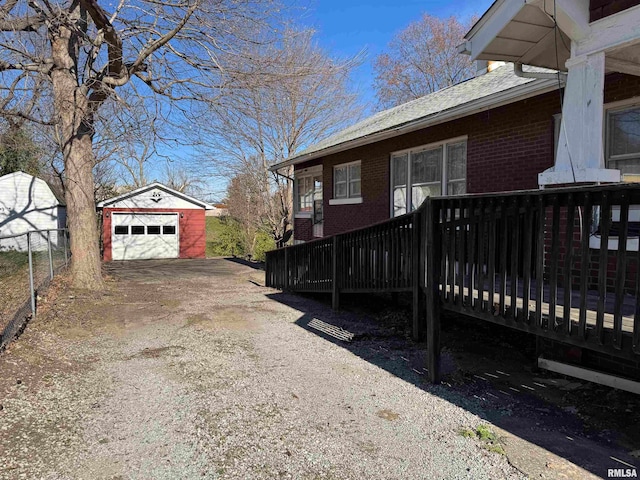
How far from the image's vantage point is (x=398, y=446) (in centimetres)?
323

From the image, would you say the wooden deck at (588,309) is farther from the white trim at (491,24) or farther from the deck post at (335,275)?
the deck post at (335,275)

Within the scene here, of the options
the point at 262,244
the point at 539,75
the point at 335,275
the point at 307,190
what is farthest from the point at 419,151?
the point at 262,244

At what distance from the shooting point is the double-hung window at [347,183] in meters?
12.0

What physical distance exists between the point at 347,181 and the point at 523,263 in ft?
28.3

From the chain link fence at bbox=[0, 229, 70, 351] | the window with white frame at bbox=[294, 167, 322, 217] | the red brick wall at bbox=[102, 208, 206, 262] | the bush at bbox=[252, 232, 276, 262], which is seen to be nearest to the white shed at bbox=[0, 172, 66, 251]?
the red brick wall at bbox=[102, 208, 206, 262]

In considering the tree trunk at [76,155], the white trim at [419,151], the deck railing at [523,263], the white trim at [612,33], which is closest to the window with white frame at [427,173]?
the white trim at [419,151]

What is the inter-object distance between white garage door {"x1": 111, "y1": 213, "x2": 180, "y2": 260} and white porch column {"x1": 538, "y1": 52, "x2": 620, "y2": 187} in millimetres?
23578

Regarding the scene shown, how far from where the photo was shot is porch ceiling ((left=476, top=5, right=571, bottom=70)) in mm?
4246

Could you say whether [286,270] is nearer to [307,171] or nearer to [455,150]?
[455,150]

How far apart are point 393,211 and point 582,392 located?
21.9 feet

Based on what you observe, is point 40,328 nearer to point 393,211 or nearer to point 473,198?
point 473,198

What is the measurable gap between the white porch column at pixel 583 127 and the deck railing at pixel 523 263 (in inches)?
13.4

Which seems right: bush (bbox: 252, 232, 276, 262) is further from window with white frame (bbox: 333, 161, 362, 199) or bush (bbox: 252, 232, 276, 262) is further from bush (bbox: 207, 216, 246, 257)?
window with white frame (bbox: 333, 161, 362, 199)

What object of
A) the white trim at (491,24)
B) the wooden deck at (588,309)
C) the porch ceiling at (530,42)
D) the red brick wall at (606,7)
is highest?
the white trim at (491,24)
